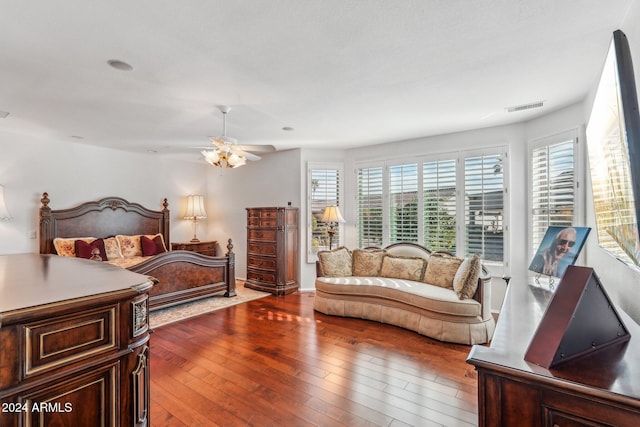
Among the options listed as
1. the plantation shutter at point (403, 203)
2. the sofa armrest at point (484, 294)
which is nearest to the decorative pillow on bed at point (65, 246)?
the plantation shutter at point (403, 203)

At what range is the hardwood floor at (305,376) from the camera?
209 cm

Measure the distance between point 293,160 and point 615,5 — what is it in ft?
14.8

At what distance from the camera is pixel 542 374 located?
89cm

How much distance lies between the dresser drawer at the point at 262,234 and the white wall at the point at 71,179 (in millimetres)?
2050

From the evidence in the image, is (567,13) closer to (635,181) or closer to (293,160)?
(635,181)

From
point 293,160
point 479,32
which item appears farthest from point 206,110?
point 479,32

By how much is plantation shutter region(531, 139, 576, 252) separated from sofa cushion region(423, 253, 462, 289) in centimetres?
99

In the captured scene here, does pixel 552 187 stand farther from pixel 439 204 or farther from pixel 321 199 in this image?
pixel 321 199

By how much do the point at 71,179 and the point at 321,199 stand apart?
434 centimetres

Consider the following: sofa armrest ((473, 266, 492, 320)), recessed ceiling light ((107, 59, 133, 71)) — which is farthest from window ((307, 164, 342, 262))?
recessed ceiling light ((107, 59, 133, 71))

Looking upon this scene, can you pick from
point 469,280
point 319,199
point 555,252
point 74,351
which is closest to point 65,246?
point 319,199

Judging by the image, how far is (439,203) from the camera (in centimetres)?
458

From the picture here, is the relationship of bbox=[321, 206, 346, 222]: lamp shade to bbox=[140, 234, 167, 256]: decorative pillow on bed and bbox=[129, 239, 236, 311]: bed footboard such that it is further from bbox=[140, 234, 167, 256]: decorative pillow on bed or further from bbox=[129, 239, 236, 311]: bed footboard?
bbox=[140, 234, 167, 256]: decorative pillow on bed

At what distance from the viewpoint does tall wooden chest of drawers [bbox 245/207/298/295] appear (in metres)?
5.30
